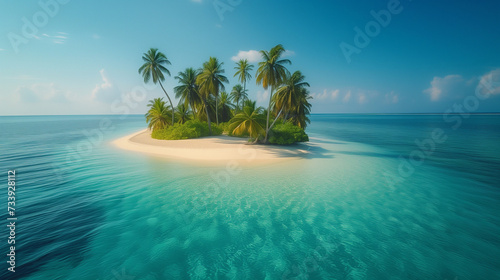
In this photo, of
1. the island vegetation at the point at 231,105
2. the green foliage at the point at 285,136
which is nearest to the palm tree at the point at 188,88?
the island vegetation at the point at 231,105

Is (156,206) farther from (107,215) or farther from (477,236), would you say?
(477,236)

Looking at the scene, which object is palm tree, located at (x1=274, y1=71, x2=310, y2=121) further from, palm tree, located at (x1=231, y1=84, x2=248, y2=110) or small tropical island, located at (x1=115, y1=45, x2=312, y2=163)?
palm tree, located at (x1=231, y1=84, x2=248, y2=110)

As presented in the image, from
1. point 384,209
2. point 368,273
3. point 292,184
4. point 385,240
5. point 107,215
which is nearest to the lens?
point 368,273

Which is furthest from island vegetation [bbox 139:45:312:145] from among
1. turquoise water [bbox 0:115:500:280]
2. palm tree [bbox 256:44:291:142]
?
turquoise water [bbox 0:115:500:280]

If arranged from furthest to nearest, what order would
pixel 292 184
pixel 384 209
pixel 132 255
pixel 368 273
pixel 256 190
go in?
pixel 292 184
pixel 256 190
pixel 384 209
pixel 132 255
pixel 368 273

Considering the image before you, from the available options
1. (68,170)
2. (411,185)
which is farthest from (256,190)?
(68,170)

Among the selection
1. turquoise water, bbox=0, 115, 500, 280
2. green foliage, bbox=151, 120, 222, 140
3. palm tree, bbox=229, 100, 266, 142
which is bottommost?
turquoise water, bbox=0, 115, 500, 280

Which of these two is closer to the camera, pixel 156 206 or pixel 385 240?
pixel 385 240

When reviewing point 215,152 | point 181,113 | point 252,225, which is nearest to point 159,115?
point 181,113
